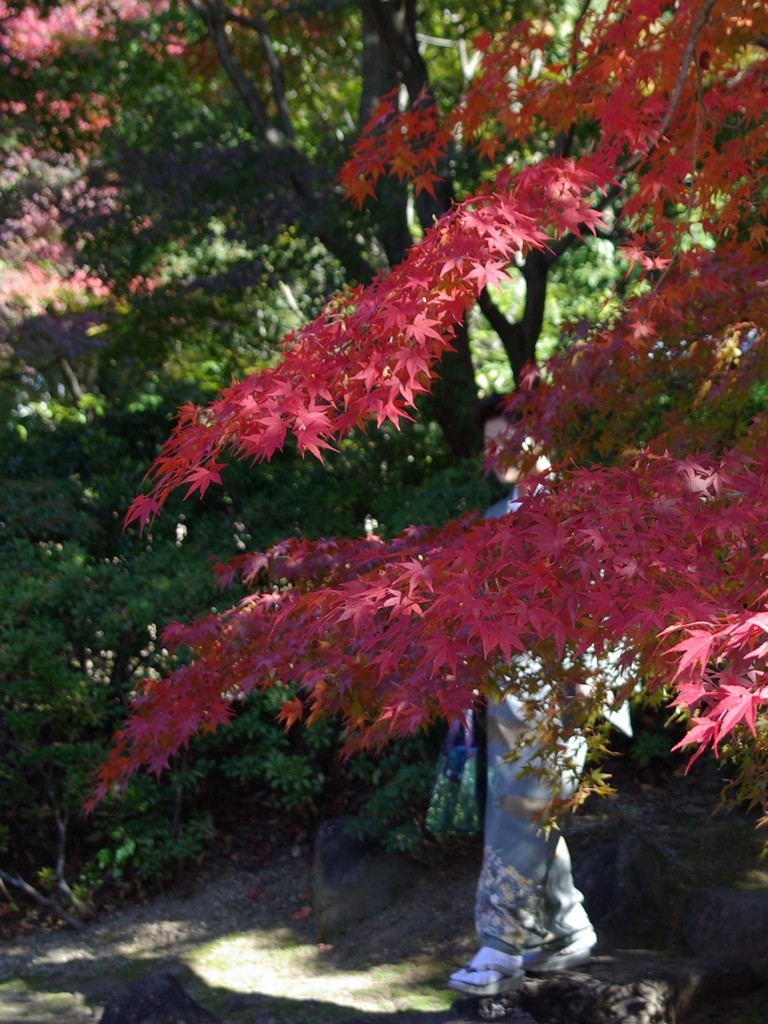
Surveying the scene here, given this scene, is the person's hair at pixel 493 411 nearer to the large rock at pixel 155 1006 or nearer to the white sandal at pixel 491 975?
the white sandal at pixel 491 975

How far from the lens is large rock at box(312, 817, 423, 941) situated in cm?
413

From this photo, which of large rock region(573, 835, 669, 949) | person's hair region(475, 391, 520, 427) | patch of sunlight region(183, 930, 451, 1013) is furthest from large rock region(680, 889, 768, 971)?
person's hair region(475, 391, 520, 427)

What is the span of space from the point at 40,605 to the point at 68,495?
1600 millimetres

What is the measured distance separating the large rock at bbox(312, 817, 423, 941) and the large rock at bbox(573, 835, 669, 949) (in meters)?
0.75

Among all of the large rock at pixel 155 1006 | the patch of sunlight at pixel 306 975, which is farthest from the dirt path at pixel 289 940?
the large rock at pixel 155 1006

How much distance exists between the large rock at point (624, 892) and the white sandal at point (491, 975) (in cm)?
60

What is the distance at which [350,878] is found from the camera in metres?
4.21

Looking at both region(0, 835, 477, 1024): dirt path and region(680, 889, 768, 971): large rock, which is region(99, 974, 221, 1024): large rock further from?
region(680, 889, 768, 971): large rock

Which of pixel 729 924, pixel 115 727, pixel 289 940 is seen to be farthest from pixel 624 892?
pixel 115 727

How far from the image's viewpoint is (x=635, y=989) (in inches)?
118

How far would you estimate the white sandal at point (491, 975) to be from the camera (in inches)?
126

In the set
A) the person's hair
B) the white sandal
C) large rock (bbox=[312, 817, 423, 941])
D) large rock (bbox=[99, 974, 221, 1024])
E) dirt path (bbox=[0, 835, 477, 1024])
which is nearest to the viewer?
large rock (bbox=[99, 974, 221, 1024])

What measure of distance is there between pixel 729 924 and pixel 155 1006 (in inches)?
72.5

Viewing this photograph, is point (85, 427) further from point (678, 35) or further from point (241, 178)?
point (678, 35)
